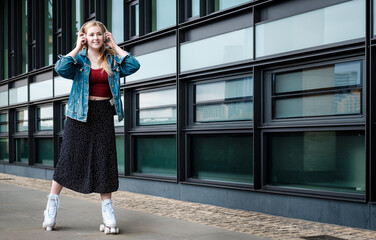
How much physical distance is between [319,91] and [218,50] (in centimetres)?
219

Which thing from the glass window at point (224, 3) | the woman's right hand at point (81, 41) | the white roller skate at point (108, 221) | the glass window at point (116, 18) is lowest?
the white roller skate at point (108, 221)

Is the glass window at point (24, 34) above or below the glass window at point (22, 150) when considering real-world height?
above

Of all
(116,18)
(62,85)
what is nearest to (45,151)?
(62,85)

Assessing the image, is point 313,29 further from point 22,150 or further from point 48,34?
point 22,150

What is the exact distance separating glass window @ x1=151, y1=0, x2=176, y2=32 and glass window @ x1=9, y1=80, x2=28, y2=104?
A: 24.3 ft

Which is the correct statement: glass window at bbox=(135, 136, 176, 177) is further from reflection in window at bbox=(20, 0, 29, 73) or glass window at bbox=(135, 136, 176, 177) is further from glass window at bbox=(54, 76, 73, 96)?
reflection in window at bbox=(20, 0, 29, 73)

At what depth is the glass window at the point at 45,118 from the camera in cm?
1544

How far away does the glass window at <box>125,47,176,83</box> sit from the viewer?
9.95 m

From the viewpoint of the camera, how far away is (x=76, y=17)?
14336mm

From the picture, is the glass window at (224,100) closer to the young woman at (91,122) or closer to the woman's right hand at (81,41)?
the young woman at (91,122)

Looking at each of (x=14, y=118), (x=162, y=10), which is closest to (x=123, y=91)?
(x=162, y=10)

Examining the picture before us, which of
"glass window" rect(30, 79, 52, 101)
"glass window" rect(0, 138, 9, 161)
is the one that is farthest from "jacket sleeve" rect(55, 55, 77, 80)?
"glass window" rect(0, 138, 9, 161)

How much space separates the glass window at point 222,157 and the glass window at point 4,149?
1094cm

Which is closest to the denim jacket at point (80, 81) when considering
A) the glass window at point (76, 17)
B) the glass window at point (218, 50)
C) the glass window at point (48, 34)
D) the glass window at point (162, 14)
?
the glass window at point (218, 50)
